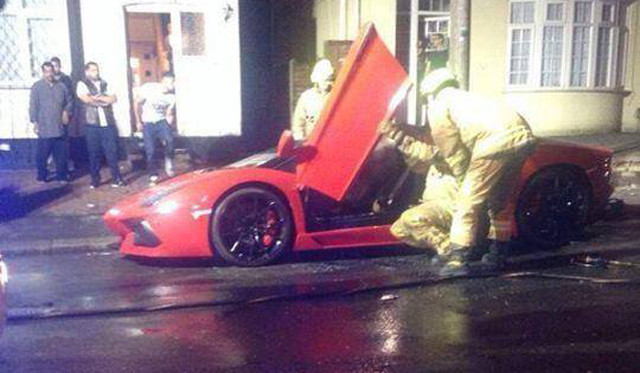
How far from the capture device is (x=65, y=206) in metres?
9.30

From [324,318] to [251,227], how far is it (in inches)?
64.0

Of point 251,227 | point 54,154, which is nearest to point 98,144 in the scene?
point 54,154

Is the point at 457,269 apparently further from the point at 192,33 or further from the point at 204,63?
the point at 192,33

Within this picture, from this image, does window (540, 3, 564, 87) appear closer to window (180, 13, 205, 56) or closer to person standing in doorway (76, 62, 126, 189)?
window (180, 13, 205, 56)

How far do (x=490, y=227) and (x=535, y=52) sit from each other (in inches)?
388

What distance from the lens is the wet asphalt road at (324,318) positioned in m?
4.04

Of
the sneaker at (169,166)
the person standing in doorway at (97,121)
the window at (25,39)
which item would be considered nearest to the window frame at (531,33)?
the sneaker at (169,166)

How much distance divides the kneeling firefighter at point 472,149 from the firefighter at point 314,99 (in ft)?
7.45

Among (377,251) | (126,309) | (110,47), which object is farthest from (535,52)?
(126,309)

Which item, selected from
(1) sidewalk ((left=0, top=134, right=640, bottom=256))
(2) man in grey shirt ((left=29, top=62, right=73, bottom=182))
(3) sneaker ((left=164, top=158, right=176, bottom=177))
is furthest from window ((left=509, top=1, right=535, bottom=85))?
(2) man in grey shirt ((left=29, top=62, right=73, bottom=182))

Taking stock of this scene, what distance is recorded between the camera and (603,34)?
15203 mm

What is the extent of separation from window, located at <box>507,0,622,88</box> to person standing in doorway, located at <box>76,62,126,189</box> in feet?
28.5

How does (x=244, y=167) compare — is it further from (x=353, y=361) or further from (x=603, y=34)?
(x=603, y=34)

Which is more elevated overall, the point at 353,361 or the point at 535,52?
the point at 535,52
